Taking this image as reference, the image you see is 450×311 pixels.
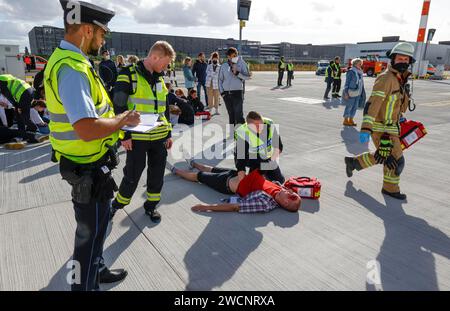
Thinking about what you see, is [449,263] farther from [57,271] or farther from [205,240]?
[57,271]

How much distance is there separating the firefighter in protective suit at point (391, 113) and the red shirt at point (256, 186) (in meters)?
1.48

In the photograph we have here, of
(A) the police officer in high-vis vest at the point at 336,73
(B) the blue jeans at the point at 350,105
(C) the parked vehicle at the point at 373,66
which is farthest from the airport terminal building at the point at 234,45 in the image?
(B) the blue jeans at the point at 350,105

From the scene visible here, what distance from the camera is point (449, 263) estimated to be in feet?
9.17

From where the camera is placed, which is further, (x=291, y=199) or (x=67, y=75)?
(x=291, y=199)

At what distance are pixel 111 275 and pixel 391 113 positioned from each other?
3.79 metres

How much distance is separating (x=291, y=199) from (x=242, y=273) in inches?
51.9

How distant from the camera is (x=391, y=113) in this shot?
4.08 metres

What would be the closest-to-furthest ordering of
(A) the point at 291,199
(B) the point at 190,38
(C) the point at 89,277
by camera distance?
(C) the point at 89,277
(A) the point at 291,199
(B) the point at 190,38

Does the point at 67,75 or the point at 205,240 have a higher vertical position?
the point at 67,75

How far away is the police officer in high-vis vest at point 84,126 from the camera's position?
169 cm

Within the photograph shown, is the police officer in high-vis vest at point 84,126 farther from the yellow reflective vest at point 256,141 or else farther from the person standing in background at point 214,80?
the person standing in background at point 214,80

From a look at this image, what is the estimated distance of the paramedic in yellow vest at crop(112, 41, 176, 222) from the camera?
315 centimetres

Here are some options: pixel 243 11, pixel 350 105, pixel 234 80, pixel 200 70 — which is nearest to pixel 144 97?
pixel 234 80
